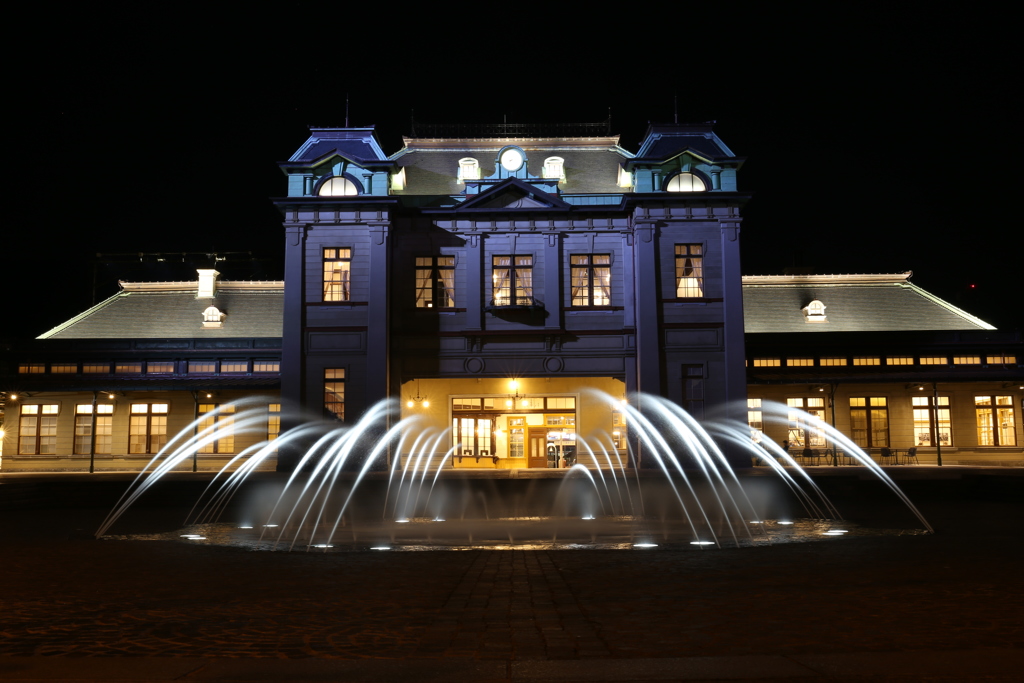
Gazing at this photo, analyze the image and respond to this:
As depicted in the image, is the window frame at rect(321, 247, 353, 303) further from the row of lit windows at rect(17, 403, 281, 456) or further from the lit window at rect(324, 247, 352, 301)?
the row of lit windows at rect(17, 403, 281, 456)

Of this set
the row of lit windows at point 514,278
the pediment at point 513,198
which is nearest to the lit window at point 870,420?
the row of lit windows at point 514,278

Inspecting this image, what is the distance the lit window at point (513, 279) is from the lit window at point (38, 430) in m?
20.2

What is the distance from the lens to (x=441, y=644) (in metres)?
7.45

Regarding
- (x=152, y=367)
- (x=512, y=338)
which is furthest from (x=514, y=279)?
(x=152, y=367)

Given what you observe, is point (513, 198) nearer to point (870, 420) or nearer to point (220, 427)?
point (220, 427)

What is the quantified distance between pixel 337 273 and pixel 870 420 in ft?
78.0

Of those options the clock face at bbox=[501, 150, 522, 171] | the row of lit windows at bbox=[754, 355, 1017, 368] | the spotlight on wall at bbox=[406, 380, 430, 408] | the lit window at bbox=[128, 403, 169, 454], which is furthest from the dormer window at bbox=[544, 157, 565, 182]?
the lit window at bbox=[128, 403, 169, 454]

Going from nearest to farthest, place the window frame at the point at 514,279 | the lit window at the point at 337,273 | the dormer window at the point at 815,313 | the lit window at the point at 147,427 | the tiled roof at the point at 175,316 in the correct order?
the lit window at the point at 337,273, the window frame at the point at 514,279, the lit window at the point at 147,427, the tiled roof at the point at 175,316, the dormer window at the point at 815,313

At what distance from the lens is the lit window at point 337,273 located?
3183 centimetres

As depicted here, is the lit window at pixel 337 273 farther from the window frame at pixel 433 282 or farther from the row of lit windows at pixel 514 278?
the window frame at pixel 433 282

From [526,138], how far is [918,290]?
2090cm

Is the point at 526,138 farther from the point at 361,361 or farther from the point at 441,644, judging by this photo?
the point at 441,644

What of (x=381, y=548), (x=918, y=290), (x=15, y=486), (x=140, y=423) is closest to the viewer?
(x=381, y=548)

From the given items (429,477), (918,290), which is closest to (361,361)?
(429,477)
